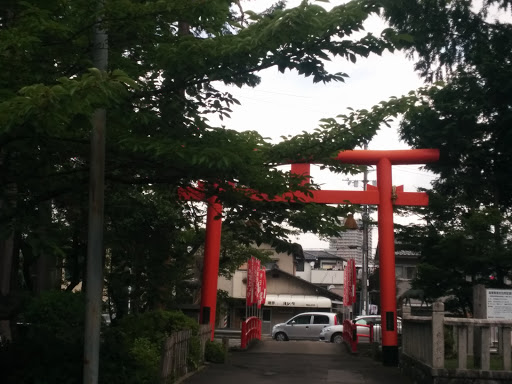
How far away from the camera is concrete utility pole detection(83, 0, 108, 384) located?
7.00 meters

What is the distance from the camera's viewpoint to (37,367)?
8.45 metres

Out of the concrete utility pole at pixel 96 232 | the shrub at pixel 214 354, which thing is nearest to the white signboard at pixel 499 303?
the shrub at pixel 214 354

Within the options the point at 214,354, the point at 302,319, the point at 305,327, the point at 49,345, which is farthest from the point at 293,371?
the point at 302,319

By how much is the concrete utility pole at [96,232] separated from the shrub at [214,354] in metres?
8.40

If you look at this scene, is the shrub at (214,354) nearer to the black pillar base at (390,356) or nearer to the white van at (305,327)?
the black pillar base at (390,356)

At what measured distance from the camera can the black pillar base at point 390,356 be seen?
1648cm

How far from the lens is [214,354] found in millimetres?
15172

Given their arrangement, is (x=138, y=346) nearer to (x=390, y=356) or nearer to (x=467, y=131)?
(x=390, y=356)

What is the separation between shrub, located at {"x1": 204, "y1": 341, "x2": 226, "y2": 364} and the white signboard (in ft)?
21.0

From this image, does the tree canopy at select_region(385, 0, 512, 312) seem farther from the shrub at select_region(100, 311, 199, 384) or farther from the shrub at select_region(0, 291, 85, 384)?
the shrub at select_region(0, 291, 85, 384)

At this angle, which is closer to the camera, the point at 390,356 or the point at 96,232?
the point at 96,232

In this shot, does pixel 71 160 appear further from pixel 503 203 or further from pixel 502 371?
pixel 503 203

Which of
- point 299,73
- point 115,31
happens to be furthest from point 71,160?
point 299,73

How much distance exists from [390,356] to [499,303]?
536 cm
